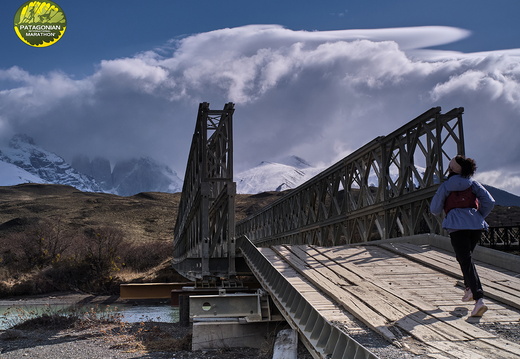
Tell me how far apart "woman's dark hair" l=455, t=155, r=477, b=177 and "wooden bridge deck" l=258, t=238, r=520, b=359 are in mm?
1606

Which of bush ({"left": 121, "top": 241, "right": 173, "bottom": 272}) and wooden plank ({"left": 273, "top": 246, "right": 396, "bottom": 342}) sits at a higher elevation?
bush ({"left": 121, "top": 241, "right": 173, "bottom": 272})

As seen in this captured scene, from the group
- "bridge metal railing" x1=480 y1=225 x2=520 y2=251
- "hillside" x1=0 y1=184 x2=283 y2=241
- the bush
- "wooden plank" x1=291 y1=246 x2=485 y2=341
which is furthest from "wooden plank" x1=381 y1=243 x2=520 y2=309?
"hillside" x1=0 y1=184 x2=283 y2=241

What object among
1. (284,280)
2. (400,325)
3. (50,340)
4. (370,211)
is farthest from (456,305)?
(50,340)

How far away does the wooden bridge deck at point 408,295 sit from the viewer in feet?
18.2

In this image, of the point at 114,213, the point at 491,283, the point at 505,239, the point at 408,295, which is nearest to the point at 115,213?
the point at 114,213

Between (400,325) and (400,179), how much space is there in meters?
8.64

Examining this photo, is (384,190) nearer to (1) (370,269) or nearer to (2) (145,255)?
(1) (370,269)

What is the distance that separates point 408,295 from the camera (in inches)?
291

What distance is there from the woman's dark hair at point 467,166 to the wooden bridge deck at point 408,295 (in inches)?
63.2

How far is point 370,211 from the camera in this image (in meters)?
15.5

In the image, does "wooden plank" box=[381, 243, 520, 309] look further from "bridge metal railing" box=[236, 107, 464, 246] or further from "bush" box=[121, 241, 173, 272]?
"bush" box=[121, 241, 173, 272]

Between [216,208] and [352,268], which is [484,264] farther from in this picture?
[216,208]

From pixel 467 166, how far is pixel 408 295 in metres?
1.82

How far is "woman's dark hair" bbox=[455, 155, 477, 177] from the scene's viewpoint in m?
6.90
